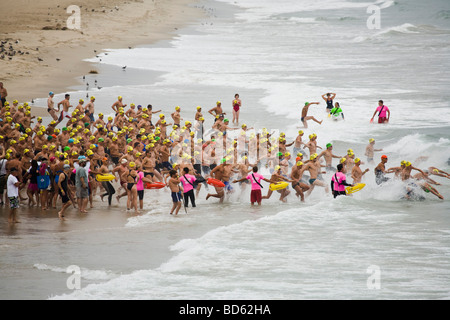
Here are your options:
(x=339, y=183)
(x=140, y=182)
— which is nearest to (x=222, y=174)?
(x=140, y=182)

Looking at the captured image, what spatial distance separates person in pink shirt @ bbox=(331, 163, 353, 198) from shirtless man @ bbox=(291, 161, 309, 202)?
942mm

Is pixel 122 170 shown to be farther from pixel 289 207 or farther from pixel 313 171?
pixel 313 171

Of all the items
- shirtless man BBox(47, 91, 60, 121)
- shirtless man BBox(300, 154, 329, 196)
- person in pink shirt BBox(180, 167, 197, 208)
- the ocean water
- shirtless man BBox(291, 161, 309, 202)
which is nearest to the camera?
the ocean water

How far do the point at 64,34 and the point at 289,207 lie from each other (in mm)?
33858

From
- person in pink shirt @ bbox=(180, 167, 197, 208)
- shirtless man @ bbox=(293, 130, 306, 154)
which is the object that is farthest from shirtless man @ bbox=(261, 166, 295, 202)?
shirtless man @ bbox=(293, 130, 306, 154)

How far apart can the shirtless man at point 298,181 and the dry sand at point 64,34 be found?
1366 cm

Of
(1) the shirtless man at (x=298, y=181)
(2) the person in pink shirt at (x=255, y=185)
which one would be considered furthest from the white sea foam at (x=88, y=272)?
(1) the shirtless man at (x=298, y=181)

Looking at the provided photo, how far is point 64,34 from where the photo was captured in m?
47.1

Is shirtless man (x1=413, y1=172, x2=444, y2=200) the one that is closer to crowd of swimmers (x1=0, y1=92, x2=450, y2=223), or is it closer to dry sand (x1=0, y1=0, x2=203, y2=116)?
crowd of swimmers (x1=0, y1=92, x2=450, y2=223)

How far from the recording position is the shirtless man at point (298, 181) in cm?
1820

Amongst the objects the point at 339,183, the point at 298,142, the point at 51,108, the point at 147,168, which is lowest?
the point at 339,183

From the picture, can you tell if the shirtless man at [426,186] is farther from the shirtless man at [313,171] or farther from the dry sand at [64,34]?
the dry sand at [64,34]

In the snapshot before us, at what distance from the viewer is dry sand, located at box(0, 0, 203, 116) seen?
34094 millimetres
